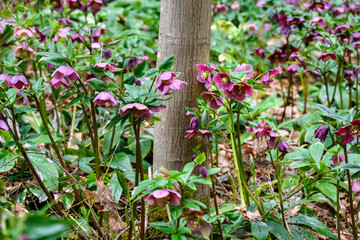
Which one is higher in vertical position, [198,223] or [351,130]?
[351,130]

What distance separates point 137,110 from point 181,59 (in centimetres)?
38

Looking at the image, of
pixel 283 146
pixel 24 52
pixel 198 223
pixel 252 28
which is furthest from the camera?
pixel 252 28

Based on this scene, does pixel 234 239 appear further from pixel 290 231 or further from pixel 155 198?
pixel 155 198

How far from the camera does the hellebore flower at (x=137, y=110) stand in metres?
0.99

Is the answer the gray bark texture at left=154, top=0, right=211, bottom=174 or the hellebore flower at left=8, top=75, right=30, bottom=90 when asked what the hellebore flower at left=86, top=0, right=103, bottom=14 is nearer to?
the gray bark texture at left=154, top=0, right=211, bottom=174

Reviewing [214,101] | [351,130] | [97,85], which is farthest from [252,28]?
[97,85]

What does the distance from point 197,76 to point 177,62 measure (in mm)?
99

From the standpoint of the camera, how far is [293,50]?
224 centimetres

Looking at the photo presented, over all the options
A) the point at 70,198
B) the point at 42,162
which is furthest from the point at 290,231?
the point at 42,162

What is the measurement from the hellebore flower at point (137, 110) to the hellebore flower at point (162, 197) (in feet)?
0.81

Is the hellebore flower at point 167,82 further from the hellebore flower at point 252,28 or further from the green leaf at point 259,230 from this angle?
the hellebore flower at point 252,28

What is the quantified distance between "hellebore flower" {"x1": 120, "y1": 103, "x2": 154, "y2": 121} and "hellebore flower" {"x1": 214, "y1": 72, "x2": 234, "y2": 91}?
0.27m

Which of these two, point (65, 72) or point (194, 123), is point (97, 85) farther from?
point (194, 123)

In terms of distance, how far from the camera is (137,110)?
102cm
